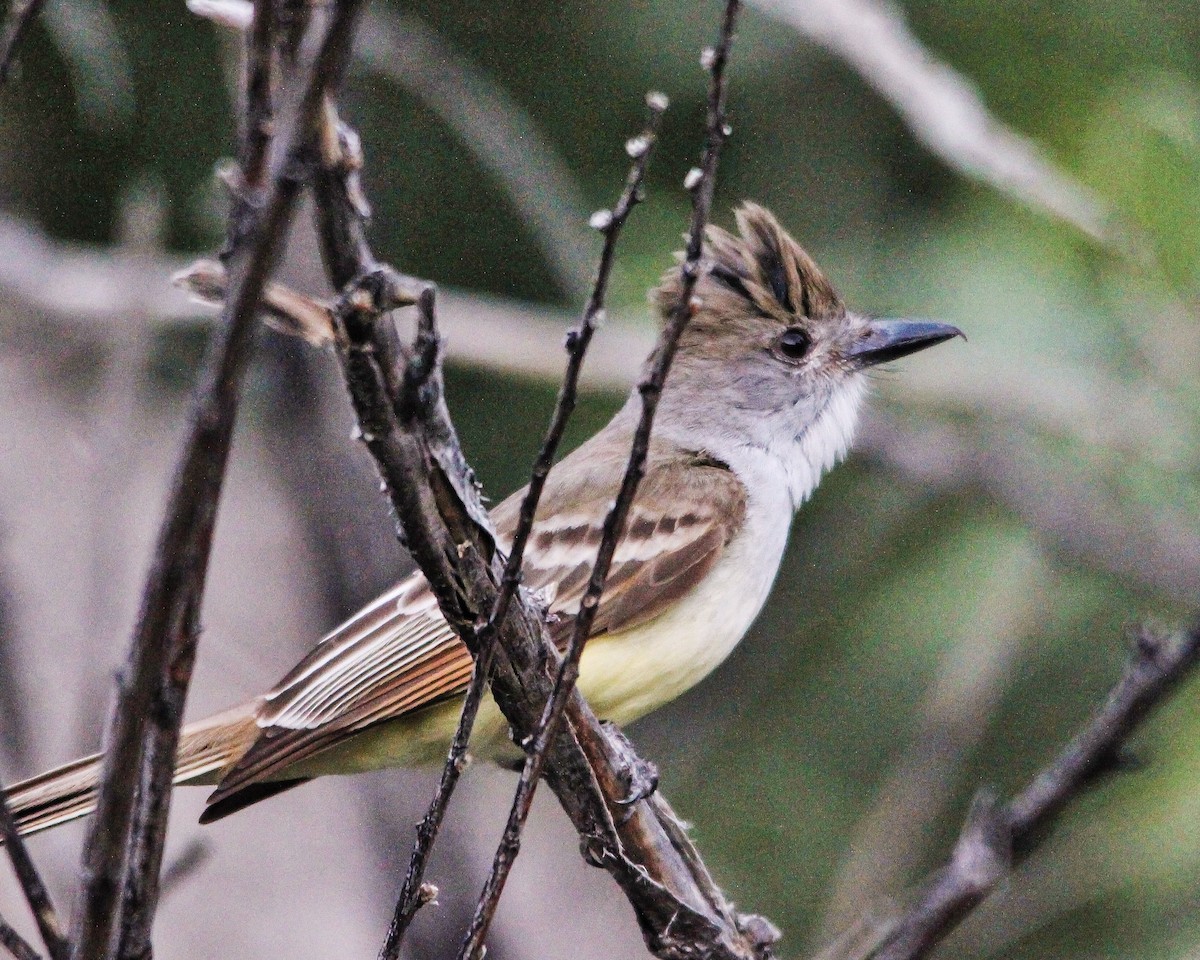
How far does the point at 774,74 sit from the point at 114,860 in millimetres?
5021

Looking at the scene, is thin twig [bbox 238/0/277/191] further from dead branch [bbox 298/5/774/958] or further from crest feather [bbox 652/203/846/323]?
crest feather [bbox 652/203/846/323]

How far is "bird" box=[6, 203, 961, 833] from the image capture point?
3.46m

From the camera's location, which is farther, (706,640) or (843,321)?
(843,321)

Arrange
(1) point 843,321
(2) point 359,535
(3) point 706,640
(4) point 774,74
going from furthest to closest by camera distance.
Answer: (4) point 774,74, (2) point 359,535, (1) point 843,321, (3) point 706,640

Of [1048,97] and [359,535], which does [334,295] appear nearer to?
[359,535]

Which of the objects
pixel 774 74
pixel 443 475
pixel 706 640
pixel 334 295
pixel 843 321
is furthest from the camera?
pixel 774 74

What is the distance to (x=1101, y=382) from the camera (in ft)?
18.7

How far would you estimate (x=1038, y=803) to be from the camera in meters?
1.81

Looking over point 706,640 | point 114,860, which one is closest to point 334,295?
point 114,860

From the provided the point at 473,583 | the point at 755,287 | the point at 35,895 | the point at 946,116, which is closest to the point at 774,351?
the point at 755,287

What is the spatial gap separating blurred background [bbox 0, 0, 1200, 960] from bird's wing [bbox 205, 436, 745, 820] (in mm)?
1133

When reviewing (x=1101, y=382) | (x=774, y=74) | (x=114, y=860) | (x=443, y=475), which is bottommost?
(x=114, y=860)

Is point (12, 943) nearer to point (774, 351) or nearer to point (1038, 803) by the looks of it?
point (1038, 803)

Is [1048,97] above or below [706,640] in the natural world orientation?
above
